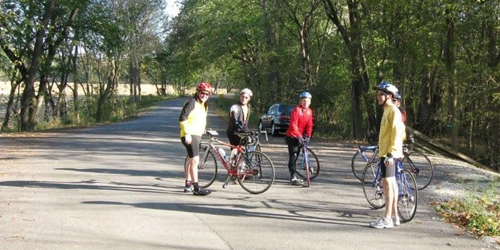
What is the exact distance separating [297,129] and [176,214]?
342 centimetres

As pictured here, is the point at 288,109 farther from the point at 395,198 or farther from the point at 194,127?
the point at 395,198

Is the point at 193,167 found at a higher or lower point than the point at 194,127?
lower

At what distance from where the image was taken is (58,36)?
29.4m

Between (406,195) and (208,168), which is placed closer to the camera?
(406,195)

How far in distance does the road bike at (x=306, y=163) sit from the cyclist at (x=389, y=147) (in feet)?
10.6

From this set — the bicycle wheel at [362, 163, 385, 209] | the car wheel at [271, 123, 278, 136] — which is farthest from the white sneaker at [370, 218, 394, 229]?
the car wheel at [271, 123, 278, 136]

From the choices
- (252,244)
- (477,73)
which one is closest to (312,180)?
(252,244)

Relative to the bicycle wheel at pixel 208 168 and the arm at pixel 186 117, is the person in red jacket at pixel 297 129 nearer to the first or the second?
the bicycle wheel at pixel 208 168

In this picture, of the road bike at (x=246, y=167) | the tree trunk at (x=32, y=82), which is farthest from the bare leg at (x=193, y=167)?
the tree trunk at (x=32, y=82)

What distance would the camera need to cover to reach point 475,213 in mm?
Answer: 7625

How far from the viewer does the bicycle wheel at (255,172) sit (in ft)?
31.1

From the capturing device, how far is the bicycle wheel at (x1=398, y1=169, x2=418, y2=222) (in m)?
7.44

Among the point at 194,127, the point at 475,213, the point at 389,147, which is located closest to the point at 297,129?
the point at 194,127

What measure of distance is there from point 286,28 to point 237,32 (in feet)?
18.1
